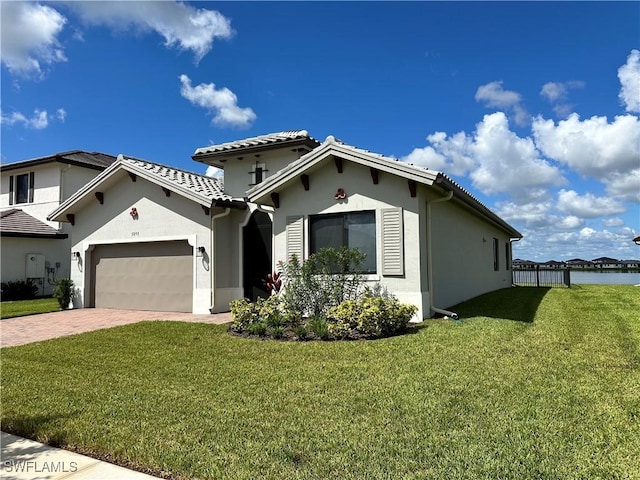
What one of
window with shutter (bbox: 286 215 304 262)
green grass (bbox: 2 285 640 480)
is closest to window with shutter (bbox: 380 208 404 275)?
A: green grass (bbox: 2 285 640 480)

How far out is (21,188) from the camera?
77.5ft

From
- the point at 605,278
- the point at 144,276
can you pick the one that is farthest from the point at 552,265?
the point at 144,276

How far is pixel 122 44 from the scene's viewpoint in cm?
1314

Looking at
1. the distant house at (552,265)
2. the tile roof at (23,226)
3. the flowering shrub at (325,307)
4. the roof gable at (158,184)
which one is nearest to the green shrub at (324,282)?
the flowering shrub at (325,307)

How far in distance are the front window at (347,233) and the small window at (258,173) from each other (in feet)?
14.1

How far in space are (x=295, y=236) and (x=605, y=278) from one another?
2634cm

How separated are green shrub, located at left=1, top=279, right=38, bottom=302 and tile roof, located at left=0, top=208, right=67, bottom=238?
2.26 m

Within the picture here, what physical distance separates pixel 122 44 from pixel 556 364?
14.2 meters

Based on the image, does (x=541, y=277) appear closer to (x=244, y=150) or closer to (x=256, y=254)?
(x=256, y=254)

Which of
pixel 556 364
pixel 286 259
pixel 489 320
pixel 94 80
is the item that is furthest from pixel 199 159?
pixel 556 364

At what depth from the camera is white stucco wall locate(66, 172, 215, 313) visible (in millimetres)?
13641

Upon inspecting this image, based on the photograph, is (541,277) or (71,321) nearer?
(71,321)

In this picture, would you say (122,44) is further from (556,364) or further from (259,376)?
(556,364)

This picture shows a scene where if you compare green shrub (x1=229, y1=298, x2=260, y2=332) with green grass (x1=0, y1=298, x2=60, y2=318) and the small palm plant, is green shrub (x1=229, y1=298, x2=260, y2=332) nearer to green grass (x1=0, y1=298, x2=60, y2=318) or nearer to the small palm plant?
green grass (x1=0, y1=298, x2=60, y2=318)
